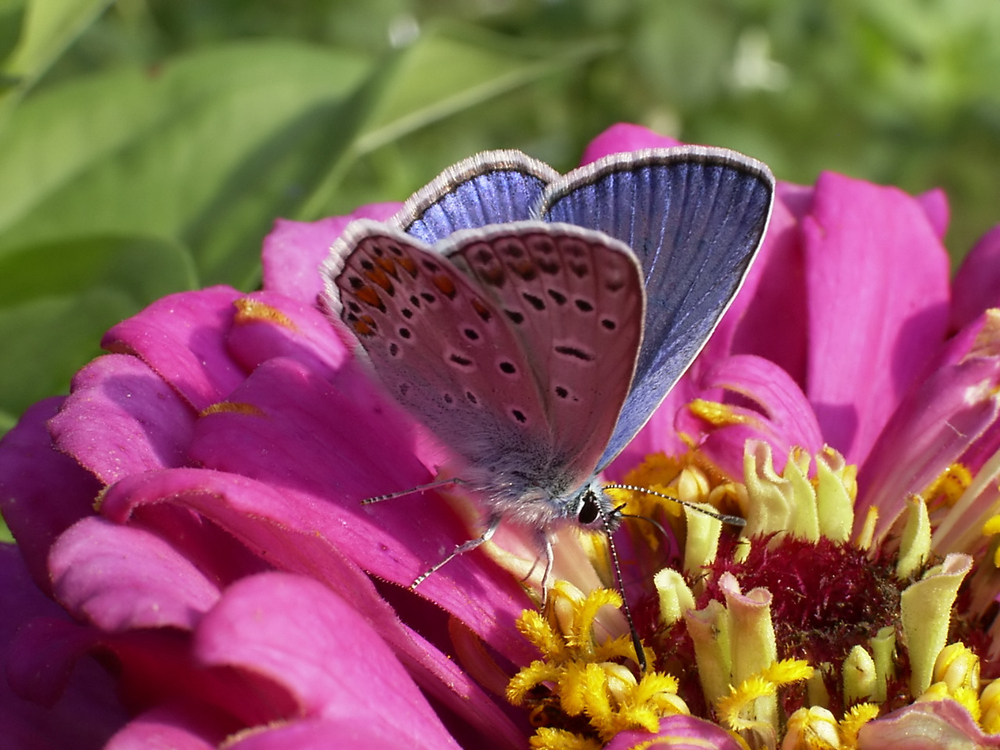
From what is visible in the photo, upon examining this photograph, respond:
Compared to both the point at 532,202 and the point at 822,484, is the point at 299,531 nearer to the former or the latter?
the point at 532,202

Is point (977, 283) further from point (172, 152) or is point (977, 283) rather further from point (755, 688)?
point (172, 152)

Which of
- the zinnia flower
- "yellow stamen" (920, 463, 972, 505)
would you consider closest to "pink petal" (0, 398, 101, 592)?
the zinnia flower

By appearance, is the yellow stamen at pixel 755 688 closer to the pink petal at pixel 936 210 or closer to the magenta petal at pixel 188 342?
the magenta petal at pixel 188 342

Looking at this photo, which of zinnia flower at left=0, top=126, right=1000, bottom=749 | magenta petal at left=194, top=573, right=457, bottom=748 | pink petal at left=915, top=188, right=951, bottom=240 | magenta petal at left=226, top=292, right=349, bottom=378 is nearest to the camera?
magenta petal at left=194, top=573, right=457, bottom=748

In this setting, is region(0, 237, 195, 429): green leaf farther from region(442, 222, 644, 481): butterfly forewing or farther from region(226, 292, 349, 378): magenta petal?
region(442, 222, 644, 481): butterfly forewing

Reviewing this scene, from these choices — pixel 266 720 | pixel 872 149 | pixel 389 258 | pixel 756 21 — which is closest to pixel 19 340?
pixel 389 258
